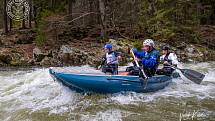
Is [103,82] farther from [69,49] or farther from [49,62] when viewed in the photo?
[69,49]

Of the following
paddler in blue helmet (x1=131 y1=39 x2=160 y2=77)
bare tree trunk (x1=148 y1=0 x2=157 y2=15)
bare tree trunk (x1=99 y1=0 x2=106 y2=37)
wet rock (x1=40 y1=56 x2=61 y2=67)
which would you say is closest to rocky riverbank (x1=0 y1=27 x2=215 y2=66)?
wet rock (x1=40 y1=56 x2=61 y2=67)

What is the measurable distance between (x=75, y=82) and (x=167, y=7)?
44.3 ft

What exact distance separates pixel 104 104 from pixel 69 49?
9.73 meters

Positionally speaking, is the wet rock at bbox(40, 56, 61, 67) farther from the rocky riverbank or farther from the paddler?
the paddler

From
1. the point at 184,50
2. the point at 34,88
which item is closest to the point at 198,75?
the point at 34,88

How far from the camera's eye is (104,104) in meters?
9.76

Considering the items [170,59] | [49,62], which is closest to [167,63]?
[170,59]

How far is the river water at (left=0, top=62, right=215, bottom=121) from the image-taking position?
8766 millimetres

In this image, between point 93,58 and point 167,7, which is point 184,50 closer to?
point 167,7

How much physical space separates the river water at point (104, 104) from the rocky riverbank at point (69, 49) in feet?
18.4

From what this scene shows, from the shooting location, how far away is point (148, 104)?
9.87 m

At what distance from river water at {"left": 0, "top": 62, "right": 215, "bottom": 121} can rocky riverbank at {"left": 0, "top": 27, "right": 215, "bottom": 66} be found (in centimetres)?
560
